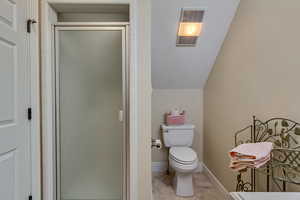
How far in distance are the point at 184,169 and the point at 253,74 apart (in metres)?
1.25

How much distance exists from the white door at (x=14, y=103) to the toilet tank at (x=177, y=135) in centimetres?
176

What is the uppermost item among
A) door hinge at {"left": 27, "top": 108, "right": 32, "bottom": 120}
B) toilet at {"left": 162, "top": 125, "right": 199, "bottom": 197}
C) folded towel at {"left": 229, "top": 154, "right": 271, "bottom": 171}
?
door hinge at {"left": 27, "top": 108, "right": 32, "bottom": 120}

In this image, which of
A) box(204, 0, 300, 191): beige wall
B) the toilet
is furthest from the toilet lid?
box(204, 0, 300, 191): beige wall

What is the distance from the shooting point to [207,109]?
10.1 ft

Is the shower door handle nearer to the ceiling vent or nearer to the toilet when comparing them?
the toilet

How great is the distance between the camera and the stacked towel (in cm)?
131

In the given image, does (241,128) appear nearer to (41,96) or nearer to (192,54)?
(192,54)

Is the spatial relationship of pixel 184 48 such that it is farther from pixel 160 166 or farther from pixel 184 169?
pixel 160 166

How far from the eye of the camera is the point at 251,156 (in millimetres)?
1327

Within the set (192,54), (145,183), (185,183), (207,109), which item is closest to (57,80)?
(145,183)

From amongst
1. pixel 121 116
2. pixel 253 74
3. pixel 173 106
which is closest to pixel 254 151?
pixel 253 74

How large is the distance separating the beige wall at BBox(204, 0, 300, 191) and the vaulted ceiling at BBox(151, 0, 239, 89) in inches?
4.6

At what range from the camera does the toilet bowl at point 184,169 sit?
93.8 inches

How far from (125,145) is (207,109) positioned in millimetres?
1572
